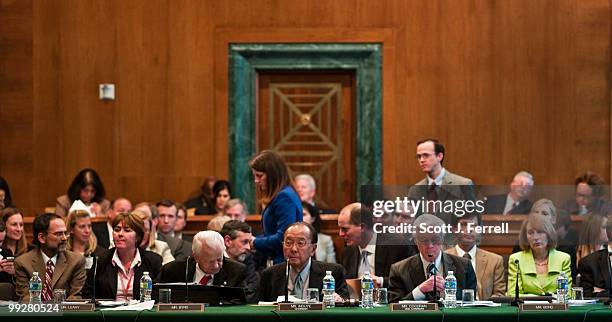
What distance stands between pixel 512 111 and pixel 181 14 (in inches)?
145

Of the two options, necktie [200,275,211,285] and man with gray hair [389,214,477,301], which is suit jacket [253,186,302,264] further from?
man with gray hair [389,214,477,301]

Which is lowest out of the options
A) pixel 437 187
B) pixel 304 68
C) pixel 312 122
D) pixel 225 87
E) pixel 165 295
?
pixel 165 295

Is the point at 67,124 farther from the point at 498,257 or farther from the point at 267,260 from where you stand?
the point at 498,257

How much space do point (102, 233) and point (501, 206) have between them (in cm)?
338

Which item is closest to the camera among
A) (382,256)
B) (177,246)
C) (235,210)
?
(382,256)

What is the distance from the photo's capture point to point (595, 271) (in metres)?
8.42

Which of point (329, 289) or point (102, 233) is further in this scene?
point (102, 233)

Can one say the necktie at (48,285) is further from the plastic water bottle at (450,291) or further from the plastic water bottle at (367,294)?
the plastic water bottle at (450,291)

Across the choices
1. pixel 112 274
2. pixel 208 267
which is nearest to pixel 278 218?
pixel 208 267

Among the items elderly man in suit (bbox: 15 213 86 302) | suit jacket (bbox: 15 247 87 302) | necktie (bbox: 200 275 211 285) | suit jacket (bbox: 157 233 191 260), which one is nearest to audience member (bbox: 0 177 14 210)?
suit jacket (bbox: 157 233 191 260)

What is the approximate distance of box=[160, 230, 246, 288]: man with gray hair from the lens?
7.84 metres

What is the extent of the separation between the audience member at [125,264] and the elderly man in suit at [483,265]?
6.67 ft

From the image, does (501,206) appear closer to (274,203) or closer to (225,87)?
(274,203)

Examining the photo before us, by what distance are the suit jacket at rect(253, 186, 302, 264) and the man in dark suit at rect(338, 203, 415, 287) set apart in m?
0.49
